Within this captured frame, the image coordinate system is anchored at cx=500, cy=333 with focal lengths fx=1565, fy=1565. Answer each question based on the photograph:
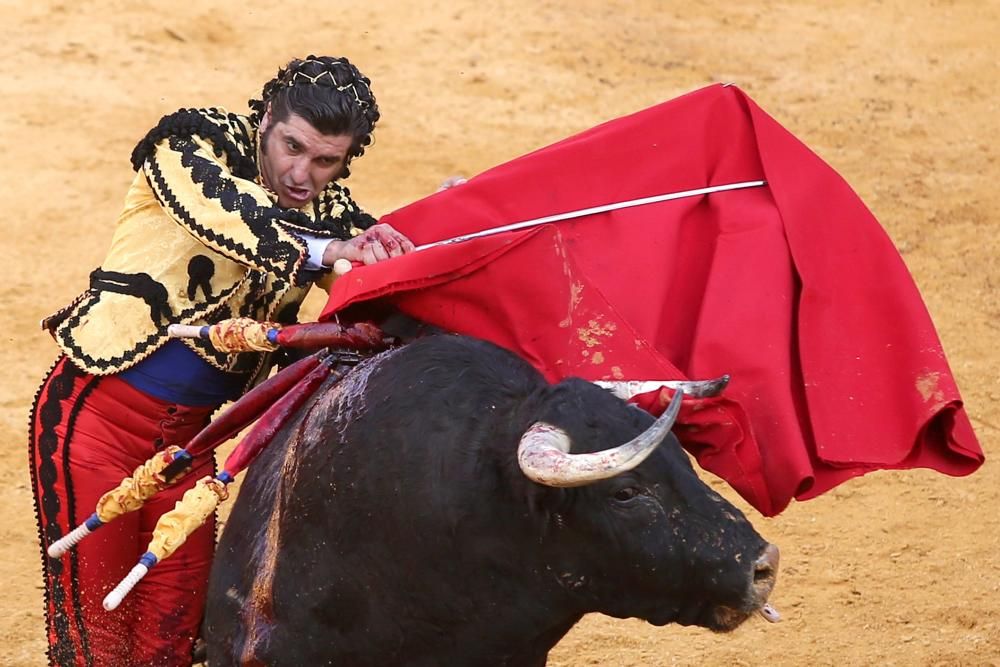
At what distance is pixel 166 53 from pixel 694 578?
8.07 m

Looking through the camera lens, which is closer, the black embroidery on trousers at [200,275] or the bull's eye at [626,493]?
the bull's eye at [626,493]

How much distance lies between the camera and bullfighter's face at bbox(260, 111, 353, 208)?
374 cm

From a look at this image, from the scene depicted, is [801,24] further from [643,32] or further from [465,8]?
[465,8]

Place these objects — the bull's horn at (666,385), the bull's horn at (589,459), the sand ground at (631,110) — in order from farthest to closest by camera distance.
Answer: the sand ground at (631,110) → the bull's horn at (666,385) → the bull's horn at (589,459)

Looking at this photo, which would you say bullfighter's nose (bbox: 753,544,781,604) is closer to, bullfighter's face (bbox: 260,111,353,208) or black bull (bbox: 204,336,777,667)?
black bull (bbox: 204,336,777,667)

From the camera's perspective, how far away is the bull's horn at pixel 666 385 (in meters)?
3.22

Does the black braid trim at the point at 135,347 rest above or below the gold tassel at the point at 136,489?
above

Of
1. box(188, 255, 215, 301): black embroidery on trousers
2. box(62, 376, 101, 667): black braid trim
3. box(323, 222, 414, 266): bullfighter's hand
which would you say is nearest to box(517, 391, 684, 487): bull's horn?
box(323, 222, 414, 266): bullfighter's hand

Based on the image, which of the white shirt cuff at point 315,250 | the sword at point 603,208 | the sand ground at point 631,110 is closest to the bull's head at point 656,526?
the sword at point 603,208

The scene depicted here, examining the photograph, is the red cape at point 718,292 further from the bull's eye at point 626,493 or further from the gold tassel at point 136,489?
the gold tassel at point 136,489

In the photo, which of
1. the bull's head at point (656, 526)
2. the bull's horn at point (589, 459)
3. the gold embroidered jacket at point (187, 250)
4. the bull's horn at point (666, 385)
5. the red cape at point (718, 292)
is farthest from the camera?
the gold embroidered jacket at point (187, 250)

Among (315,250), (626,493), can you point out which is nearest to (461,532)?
(626,493)

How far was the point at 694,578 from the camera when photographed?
3.09 meters

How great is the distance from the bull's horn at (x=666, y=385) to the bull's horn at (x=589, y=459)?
10.2 inches
